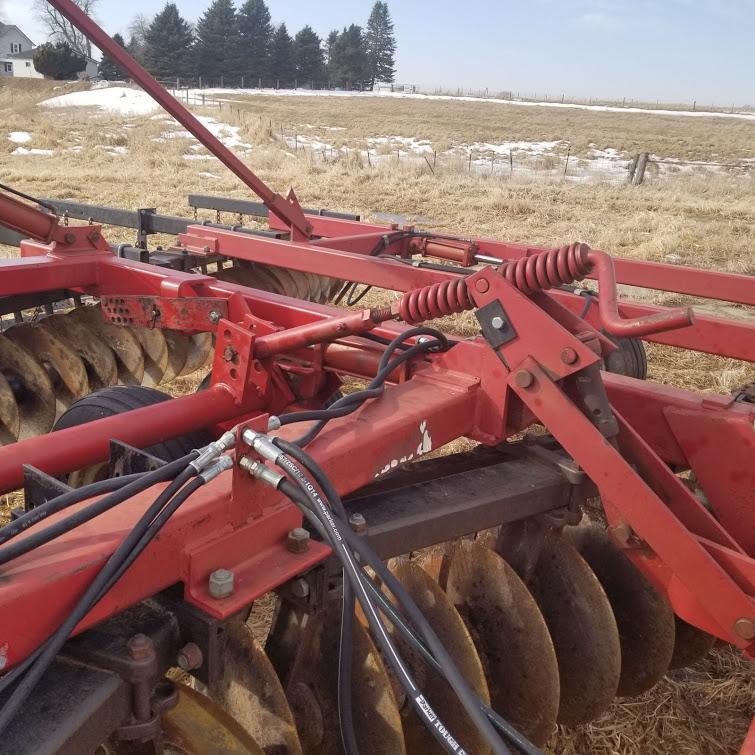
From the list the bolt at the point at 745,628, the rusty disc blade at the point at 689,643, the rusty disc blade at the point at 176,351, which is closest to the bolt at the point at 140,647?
the bolt at the point at 745,628

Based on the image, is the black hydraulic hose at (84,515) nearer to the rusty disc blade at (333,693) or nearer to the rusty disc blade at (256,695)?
the rusty disc blade at (256,695)

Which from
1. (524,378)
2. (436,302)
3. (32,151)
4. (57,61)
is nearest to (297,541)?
(524,378)

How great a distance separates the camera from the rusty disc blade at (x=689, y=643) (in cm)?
224

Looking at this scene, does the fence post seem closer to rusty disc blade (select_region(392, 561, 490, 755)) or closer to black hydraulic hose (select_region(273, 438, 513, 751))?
rusty disc blade (select_region(392, 561, 490, 755))

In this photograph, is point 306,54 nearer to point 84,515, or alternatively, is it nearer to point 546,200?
point 546,200

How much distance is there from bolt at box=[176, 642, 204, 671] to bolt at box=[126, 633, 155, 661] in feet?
0.26

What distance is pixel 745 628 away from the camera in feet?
5.34

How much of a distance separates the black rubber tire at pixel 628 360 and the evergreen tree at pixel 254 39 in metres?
61.5

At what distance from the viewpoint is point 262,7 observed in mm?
62438

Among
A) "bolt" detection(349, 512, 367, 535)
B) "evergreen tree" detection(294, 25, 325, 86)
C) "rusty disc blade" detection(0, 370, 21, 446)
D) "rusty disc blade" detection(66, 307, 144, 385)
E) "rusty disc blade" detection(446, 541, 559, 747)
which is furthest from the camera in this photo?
"evergreen tree" detection(294, 25, 325, 86)

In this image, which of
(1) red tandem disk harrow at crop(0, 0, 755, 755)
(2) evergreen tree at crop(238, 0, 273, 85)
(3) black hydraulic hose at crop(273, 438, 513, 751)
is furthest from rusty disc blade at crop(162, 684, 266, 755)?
(2) evergreen tree at crop(238, 0, 273, 85)

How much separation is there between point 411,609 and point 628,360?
322 cm

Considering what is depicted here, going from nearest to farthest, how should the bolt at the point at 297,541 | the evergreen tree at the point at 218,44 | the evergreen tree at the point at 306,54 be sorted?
1. the bolt at the point at 297,541
2. the evergreen tree at the point at 218,44
3. the evergreen tree at the point at 306,54

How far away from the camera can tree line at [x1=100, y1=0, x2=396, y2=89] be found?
5362 cm
